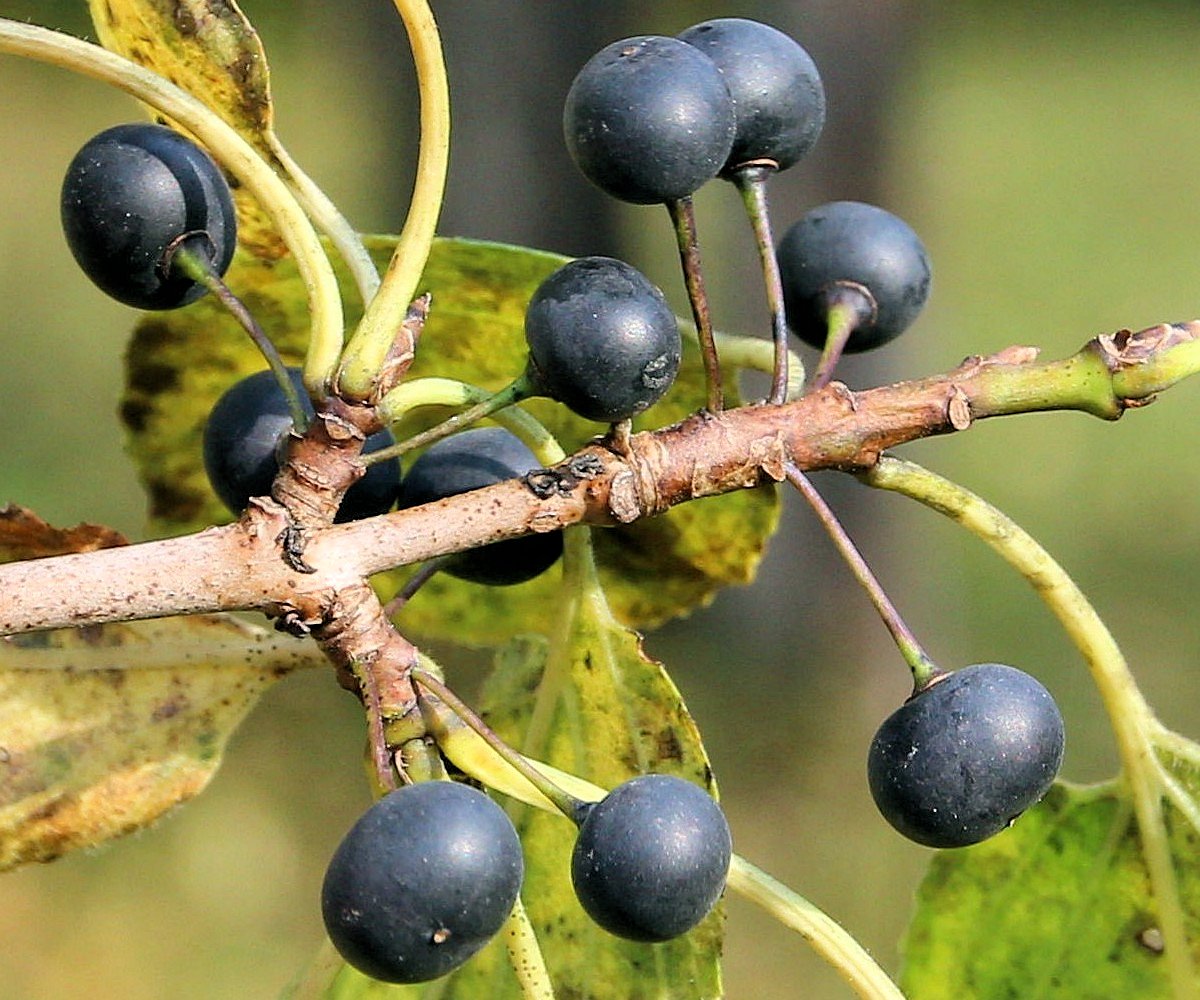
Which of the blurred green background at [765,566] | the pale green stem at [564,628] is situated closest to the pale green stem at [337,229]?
the pale green stem at [564,628]

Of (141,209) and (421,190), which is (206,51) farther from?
(421,190)

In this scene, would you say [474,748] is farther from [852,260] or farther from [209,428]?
[852,260]

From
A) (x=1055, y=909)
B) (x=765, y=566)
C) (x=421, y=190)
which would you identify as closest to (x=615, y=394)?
(x=421, y=190)

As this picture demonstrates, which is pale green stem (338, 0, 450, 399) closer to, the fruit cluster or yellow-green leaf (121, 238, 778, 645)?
the fruit cluster

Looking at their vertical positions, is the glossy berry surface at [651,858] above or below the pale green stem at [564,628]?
below

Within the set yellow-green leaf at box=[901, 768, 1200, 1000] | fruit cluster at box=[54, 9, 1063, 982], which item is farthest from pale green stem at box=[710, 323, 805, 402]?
yellow-green leaf at box=[901, 768, 1200, 1000]

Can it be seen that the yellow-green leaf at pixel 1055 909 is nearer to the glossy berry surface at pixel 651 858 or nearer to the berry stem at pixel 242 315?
the glossy berry surface at pixel 651 858

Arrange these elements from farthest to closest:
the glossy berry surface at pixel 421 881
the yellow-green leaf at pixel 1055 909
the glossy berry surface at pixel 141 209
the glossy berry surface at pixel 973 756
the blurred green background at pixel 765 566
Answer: the blurred green background at pixel 765 566 → the yellow-green leaf at pixel 1055 909 → the glossy berry surface at pixel 141 209 → the glossy berry surface at pixel 973 756 → the glossy berry surface at pixel 421 881
